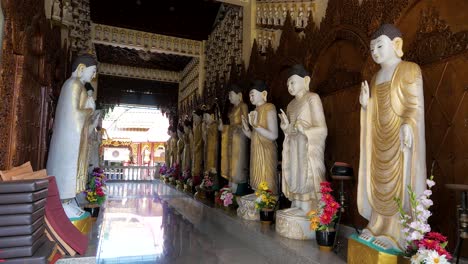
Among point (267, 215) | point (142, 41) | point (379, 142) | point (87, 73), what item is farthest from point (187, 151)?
point (379, 142)

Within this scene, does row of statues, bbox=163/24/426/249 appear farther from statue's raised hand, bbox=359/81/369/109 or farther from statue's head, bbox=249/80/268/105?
statue's head, bbox=249/80/268/105

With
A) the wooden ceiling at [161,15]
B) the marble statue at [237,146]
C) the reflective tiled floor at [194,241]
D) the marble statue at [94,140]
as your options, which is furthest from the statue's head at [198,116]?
the marble statue at [237,146]

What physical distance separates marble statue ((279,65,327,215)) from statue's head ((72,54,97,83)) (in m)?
2.35

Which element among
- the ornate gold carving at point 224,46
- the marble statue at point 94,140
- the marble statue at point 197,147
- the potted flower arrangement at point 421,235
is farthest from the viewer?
the marble statue at point 197,147

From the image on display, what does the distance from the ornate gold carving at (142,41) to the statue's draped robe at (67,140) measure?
7526 mm

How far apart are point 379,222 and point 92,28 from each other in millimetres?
10149

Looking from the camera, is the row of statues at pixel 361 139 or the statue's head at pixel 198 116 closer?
the row of statues at pixel 361 139

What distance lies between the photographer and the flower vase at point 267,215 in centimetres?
464

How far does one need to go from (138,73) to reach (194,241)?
10.7 meters

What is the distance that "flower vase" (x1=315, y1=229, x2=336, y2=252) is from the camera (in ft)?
11.0

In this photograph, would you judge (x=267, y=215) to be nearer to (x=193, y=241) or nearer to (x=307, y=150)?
(x=193, y=241)

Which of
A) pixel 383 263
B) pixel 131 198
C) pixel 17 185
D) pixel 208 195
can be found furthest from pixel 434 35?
pixel 131 198

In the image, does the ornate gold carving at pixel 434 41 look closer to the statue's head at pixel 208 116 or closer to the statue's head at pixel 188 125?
the statue's head at pixel 208 116

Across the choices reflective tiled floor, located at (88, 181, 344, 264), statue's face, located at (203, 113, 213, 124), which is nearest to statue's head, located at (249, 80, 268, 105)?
reflective tiled floor, located at (88, 181, 344, 264)
